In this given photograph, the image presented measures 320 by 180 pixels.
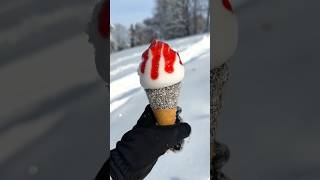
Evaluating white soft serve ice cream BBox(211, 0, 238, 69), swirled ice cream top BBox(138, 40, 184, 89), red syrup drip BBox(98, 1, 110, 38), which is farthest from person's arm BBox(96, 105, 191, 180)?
red syrup drip BBox(98, 1, 110, 38)

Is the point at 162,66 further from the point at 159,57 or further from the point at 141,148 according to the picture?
the point at 141,148

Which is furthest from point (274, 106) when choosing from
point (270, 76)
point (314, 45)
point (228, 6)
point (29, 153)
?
point (29, 153)

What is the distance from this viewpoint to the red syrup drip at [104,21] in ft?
8.53

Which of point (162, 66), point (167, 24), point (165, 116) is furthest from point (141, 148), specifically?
point (167, 24)

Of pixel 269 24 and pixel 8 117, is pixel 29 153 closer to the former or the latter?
pixel 8 117

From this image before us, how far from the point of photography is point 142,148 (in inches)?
103

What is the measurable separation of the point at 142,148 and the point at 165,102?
28 cm

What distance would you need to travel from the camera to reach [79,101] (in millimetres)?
2646

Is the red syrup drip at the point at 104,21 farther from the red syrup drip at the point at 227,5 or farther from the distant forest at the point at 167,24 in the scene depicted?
the red syrup drip at the point at 227,5

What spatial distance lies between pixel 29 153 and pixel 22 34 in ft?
2.18

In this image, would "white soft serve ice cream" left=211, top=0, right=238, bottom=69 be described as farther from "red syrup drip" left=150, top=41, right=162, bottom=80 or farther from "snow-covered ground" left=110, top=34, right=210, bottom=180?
"red syrup drip" left=150, top=41, right=162, bottom=80

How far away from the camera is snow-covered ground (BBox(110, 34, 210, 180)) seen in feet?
8.39

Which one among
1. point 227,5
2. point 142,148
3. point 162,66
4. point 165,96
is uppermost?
point 227,5

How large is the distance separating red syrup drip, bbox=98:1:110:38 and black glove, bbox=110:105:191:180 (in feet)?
1.84
